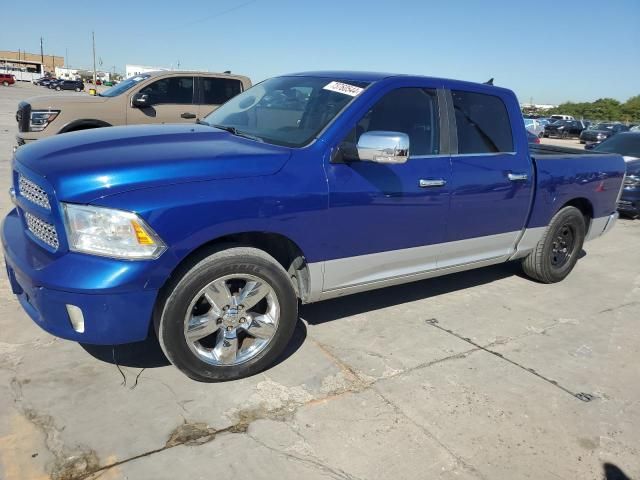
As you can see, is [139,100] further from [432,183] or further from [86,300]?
[86,300]

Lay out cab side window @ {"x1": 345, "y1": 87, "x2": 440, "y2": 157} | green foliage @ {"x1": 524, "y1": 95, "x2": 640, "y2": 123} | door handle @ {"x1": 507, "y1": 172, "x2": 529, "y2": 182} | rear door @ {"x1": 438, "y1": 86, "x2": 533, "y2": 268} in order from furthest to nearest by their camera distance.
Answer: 1. green foliage @ {"x1": 524, "y1": 95, "x2": 640, "y2": 123}
2. door handle @ {"x1": 507, "y1": 172, "x2": 529, "y2": 182}
3. rear door @ {"x1": 438, "y1": 86, "x2": 533, "y2": 268}
4. cab side window @ {"x1": 345, "y1": 87, "x2": 440, "y2": 157}

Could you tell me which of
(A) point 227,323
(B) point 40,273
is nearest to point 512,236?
(A) point 227,323

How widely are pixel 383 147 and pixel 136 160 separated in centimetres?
142

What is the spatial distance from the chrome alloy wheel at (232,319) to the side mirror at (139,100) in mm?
6411

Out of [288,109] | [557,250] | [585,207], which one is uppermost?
[288,109]

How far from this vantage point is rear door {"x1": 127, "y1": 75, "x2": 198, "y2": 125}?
8.66 metres

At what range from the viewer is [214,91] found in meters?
9.42

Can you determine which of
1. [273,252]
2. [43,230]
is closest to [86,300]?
[43,230]

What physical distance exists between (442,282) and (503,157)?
1.48 m

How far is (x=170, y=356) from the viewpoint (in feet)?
9.62

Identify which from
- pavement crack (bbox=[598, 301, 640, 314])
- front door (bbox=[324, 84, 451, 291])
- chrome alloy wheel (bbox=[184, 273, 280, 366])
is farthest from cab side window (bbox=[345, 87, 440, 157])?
pavement crack (bbox=[598, 301, 640, 314])

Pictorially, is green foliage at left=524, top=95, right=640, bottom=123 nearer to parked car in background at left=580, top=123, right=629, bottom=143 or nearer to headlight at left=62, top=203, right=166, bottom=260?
parked car in background at left=580, top=123, right=629, bottom=143

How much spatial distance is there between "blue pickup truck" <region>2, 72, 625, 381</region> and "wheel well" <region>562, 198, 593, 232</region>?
95 cm

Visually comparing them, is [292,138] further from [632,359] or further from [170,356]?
[632,359]
